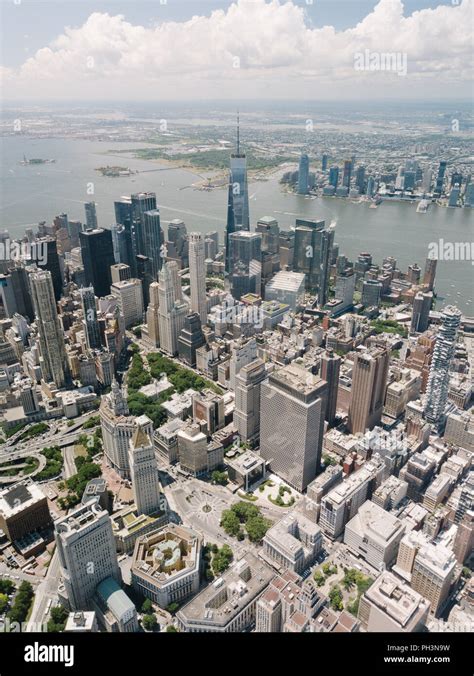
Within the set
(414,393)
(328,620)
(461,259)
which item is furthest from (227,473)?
(461,259)

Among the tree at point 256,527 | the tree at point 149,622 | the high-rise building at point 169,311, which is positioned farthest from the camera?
the high-rise building at point 169,311

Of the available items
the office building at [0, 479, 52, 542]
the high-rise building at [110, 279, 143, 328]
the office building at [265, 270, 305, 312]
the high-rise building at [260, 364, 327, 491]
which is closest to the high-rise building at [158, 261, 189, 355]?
the high-rise building at [110, 279, 143, 328]

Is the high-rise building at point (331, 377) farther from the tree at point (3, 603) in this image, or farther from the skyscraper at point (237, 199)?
the skyscraper at point (237, 199)

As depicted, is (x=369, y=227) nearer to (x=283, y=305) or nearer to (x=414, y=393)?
(x=283, y=305)

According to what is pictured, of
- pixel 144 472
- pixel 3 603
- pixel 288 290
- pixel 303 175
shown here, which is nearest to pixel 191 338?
pixel 288 290

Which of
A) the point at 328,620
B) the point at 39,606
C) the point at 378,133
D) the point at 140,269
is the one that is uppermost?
the point at 378,133

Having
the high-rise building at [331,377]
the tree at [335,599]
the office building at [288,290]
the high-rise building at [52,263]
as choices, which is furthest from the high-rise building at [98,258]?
the tree at [335,599]

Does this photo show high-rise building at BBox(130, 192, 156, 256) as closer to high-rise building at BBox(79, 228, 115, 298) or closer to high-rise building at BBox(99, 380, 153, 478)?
high-rise building at BBox(79, 228, 115, 298)
